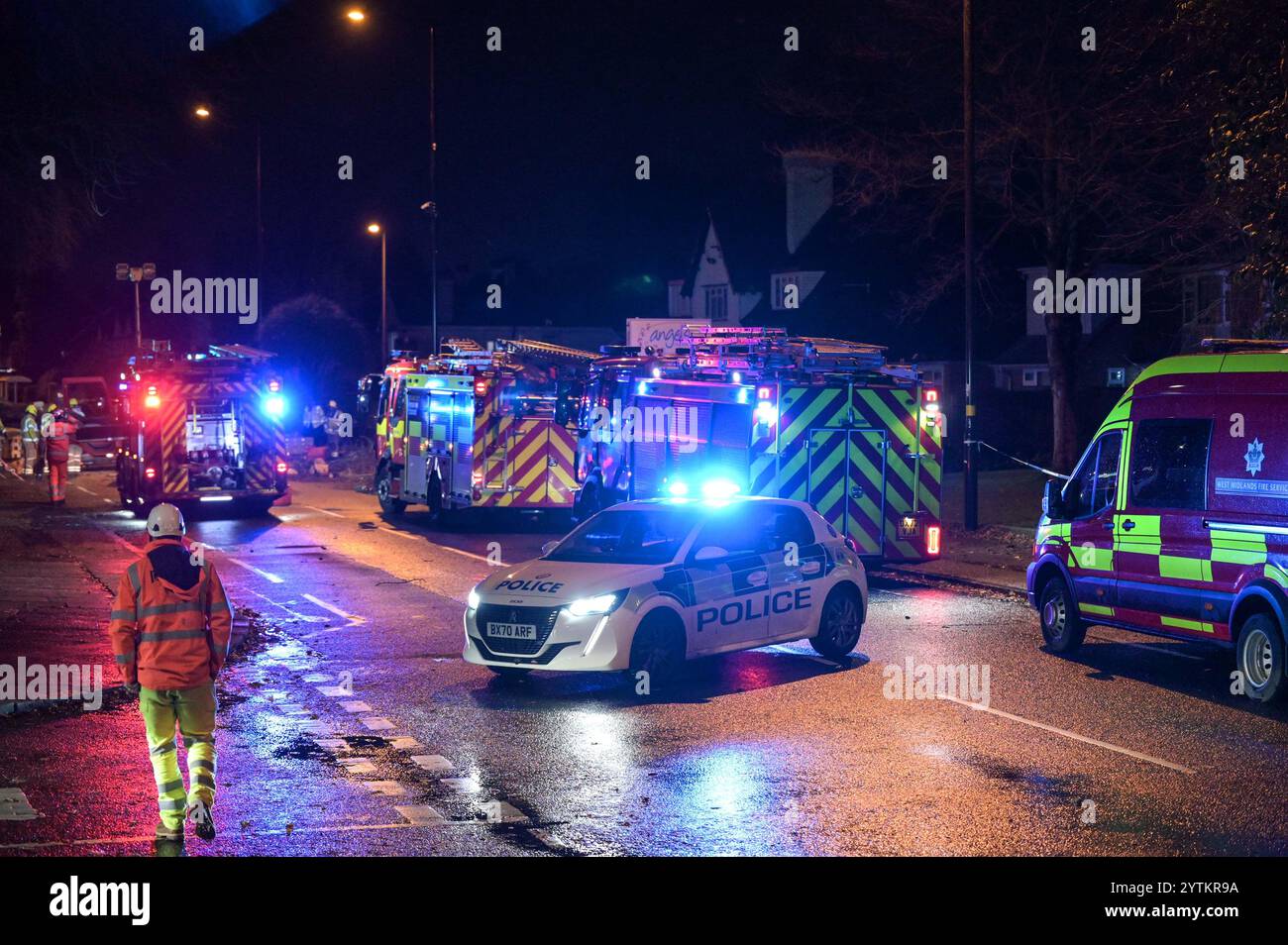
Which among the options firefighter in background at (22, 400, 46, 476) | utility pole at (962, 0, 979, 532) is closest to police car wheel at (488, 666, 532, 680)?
utility pole at (962, 0, 979, 532)

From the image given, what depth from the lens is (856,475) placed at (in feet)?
68.1

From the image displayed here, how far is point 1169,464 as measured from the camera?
1295 cm

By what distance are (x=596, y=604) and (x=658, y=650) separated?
636mm

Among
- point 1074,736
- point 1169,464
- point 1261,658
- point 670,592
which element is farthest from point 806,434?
point 1074,736

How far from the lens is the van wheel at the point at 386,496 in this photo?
1179 inches

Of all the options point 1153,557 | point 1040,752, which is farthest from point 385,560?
point 1040,752

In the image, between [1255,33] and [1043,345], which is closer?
[1255,33]

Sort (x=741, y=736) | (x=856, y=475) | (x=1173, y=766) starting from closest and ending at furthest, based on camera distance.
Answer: (x=1173, y=766) → (x=741, y=736) → (x=856, y=475)

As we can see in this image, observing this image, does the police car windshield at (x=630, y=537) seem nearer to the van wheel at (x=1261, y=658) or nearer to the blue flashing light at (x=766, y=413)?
the van wheel at (x=1261, y=658)

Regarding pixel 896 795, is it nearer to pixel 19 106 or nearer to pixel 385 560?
pixel 385 560

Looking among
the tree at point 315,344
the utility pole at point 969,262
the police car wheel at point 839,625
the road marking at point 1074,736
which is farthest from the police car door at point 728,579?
the tree at point 315,344

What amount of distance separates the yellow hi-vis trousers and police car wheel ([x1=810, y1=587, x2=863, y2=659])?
21.9 feet

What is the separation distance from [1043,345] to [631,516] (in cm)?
3310

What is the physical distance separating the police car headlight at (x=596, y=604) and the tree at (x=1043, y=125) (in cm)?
1545
